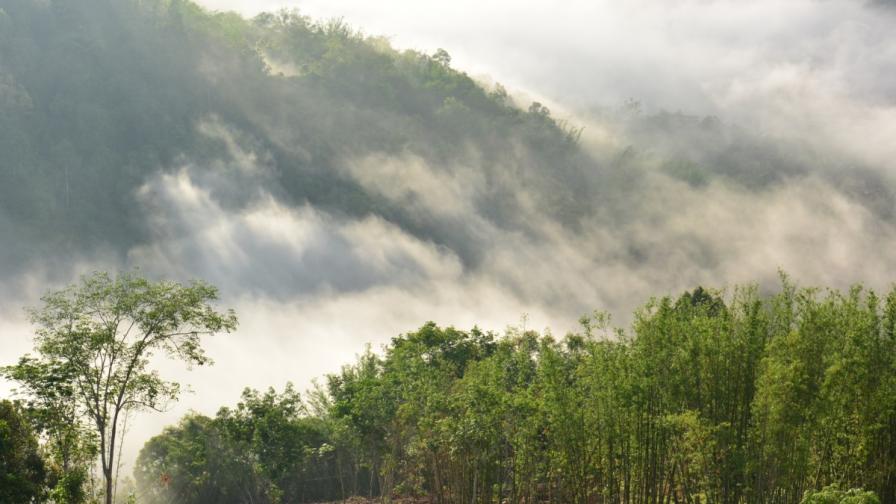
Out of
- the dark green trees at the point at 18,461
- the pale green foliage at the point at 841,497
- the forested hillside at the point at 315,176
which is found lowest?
the pale green foliage at the point at 841,497

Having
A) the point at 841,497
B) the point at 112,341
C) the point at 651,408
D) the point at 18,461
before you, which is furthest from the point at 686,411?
the point at 18,461

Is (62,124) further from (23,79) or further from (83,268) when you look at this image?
(83,268)

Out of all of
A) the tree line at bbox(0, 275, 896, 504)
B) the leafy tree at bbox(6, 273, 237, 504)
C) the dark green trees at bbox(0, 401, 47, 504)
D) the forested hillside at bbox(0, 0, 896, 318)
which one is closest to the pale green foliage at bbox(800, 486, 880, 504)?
the tree line at bbox(0, 275, 896, 504)

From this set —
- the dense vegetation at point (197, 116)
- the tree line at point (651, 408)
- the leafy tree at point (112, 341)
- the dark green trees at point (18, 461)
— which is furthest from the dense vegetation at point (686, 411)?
the dense vegetation at point (197, 116)

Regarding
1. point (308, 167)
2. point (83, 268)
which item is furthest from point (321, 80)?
point (83, 268)

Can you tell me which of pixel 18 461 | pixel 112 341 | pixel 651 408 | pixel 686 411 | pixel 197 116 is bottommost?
pixel 18 461

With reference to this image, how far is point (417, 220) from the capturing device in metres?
180

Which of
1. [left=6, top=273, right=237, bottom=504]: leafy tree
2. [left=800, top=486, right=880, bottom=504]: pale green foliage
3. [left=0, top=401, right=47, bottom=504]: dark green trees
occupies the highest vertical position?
[left=6, top=273, right=237, bottom=504]: leafy tree

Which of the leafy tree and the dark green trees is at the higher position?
the leafy tree

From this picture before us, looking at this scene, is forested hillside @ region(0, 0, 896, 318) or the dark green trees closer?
the dark green trees

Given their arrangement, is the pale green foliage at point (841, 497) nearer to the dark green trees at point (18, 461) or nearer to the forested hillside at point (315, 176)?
the dark green trees at point (18, 461)

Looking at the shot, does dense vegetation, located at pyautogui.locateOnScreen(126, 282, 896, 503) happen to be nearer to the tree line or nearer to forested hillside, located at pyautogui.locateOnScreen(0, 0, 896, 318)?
the tree line

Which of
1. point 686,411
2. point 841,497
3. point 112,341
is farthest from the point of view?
point 112,341

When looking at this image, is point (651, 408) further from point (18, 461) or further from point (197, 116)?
point (197, 116)
